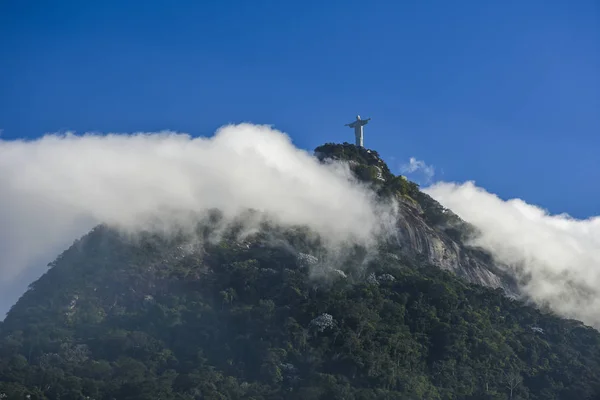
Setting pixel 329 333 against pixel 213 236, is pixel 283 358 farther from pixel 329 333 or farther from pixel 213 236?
pixel 213 236

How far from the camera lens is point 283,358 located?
75688mm

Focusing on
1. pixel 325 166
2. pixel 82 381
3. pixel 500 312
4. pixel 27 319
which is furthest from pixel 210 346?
pixel 325 166

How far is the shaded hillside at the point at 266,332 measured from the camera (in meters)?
72.2

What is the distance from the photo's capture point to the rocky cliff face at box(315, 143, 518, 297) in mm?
108125

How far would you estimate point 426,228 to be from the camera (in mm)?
111625

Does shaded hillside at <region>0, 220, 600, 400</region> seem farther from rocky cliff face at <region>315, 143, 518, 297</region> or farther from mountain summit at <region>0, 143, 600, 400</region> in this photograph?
rocky cliff face at <region>315, 143, 518, 297</region>

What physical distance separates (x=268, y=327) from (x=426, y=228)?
3877cm

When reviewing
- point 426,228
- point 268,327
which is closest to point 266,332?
point 268,327

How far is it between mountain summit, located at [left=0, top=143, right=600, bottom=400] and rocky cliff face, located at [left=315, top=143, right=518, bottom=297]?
11.8 feet

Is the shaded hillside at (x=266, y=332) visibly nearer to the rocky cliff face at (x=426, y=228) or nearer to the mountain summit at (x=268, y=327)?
the mountain summit at (x=268, y=327)

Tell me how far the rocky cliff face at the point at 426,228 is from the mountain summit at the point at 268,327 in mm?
3601

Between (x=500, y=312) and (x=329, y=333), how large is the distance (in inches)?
1052

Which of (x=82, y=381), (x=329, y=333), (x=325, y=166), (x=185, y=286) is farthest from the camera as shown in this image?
(x=325, y=166)

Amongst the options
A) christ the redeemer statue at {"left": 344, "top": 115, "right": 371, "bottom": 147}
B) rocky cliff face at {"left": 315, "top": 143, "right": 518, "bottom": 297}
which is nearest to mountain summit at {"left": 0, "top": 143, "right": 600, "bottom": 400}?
rocky cliff face at {"left": 315, "top": 143, "right": 518, "bottom": 297}
